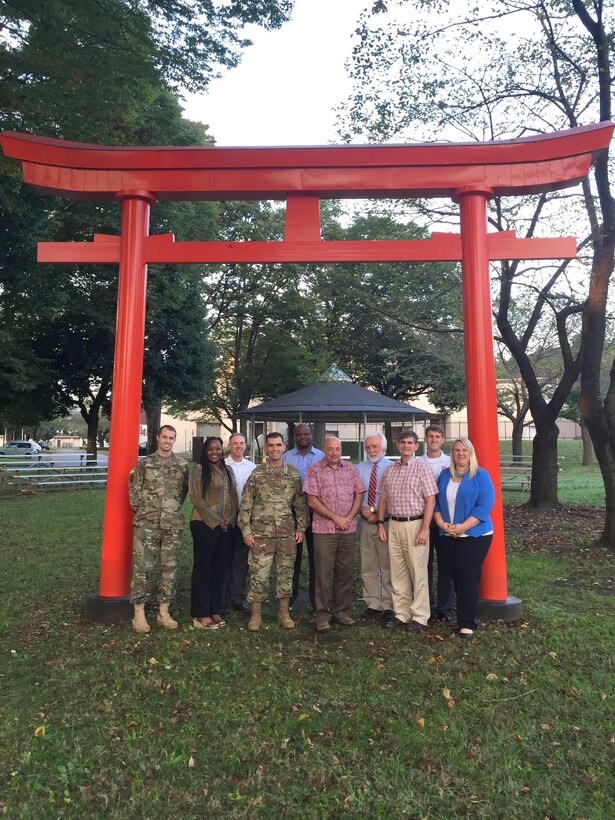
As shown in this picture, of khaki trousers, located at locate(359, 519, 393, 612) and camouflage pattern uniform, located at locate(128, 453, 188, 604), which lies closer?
camouflage pattern uniform, located at locate(128, 453, 188, 604)

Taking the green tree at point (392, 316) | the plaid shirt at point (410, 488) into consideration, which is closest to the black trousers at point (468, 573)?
the plaid shirt at point (410, 488)

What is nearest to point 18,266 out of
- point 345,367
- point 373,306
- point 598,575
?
point 373,306

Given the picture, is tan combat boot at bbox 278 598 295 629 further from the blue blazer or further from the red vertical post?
the blue blazer

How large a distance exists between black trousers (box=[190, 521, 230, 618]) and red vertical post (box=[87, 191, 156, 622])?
2.16 feet

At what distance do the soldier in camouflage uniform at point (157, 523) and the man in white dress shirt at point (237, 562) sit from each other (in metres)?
0.65

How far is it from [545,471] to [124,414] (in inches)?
400

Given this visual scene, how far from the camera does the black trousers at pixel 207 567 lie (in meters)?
4.95

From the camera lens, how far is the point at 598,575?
6.91 m

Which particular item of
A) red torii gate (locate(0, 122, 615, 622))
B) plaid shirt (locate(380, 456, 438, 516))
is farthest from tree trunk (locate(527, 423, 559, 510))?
plaid shirt (locate(380, 456, 438, 516))

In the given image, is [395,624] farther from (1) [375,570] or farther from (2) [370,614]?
(1) [375,570]

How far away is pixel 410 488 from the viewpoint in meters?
4.84

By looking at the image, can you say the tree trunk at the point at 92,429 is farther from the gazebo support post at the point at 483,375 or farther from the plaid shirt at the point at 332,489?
the gazebo support post at the point at 483,375

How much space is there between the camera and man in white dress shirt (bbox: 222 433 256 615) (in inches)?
216

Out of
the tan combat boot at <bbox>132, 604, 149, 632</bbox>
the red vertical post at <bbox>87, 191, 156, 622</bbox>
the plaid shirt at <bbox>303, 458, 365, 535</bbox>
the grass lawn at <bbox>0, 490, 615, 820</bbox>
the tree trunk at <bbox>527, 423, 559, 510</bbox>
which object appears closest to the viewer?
the grass lawn at <bbox>0, 490, 615, 820</bbox>
